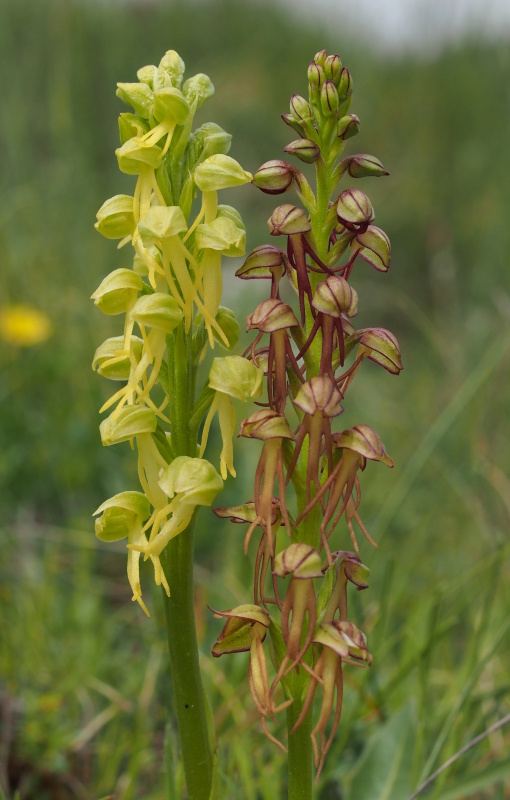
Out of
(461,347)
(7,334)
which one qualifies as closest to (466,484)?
(461,347)

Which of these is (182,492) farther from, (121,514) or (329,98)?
(329,98)

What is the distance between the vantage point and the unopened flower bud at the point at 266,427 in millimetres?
1023

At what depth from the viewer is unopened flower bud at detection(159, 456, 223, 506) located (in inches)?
41.8

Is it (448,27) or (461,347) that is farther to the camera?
(448,27)

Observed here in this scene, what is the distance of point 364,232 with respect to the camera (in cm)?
105

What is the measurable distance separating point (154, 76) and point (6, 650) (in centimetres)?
140

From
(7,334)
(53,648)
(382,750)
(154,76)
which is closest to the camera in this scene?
(154,76)

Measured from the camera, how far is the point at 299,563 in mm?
987

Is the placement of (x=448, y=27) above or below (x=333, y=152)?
above

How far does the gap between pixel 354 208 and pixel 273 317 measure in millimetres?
159

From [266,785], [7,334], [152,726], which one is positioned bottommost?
[152,726]

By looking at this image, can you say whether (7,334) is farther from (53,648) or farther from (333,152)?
(333,152)

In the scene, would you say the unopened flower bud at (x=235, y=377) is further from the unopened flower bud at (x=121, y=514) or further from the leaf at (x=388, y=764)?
the leaf at (x=388, y=764)

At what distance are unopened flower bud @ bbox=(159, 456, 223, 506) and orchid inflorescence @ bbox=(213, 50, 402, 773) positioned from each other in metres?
0.03
